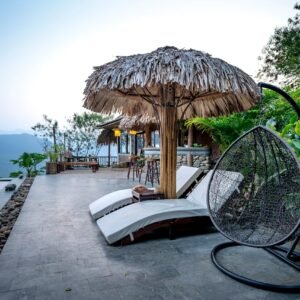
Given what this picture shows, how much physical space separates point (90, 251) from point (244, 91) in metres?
2.80

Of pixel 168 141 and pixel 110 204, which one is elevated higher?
pixel 168 141

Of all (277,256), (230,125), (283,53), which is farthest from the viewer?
(283,53)

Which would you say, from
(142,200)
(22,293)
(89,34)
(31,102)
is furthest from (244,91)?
(31,102)

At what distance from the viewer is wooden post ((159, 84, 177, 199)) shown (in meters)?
4.29

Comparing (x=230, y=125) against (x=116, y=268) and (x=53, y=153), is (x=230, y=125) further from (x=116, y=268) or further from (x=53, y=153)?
(x=53, y=153)

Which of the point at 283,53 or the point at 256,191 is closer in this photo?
the point at 256,191

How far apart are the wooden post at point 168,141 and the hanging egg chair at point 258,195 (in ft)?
3.83

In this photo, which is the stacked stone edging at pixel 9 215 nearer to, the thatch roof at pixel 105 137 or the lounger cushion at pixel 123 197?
the lounger cushion at pixel 123 197

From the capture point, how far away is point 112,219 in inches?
145

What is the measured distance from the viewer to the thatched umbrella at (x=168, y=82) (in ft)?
11.5

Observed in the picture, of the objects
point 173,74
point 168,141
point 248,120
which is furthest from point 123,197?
point 248,120

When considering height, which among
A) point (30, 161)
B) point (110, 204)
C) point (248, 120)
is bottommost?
point (110, 204)

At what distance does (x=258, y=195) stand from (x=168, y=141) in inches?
68.3

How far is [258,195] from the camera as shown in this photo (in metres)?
2.97
